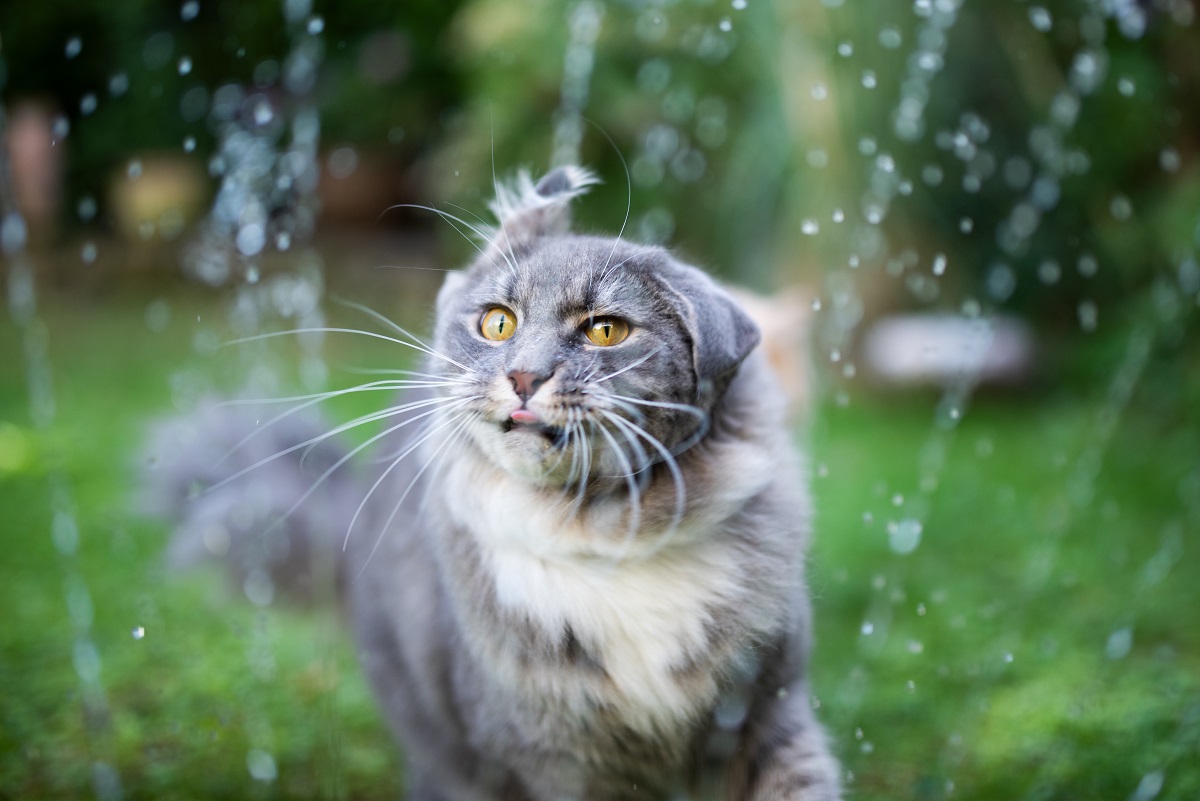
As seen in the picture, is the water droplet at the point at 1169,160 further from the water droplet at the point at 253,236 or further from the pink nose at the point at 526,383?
the pink nose at the point at 526,383

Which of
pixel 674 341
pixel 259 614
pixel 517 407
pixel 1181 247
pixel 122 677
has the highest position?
pixel 1181 247

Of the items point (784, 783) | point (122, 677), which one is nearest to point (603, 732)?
point (784, 783)

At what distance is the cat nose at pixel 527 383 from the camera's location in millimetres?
1618

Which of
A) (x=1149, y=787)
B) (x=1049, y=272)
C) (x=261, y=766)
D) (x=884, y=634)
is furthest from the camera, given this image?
(x=1049, y=272)

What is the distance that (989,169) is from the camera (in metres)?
6.35

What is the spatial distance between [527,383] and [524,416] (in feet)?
0.18

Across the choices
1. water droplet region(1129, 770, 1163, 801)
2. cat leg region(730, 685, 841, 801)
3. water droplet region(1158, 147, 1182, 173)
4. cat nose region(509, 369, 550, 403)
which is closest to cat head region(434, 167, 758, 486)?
cat nose region(509, 369, 550, 403)

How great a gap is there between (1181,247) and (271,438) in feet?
15.0

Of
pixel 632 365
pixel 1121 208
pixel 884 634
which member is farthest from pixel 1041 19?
pixel 632 365

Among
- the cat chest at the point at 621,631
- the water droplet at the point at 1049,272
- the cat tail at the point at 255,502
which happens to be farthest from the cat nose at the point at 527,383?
the water droplet at the point at 1049,272

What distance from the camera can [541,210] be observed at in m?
2.00

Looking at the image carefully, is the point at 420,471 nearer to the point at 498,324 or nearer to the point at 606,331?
the point at 498,324

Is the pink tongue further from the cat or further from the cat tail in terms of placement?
the cat tail

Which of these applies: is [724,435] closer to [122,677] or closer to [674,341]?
[674,341]
